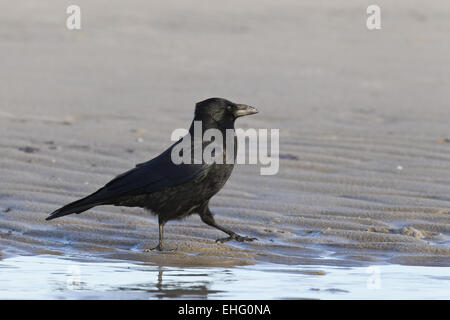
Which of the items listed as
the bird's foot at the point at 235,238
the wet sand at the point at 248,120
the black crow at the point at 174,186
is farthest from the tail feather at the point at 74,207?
the bird's foot at the point at 235,238

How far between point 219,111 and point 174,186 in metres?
0.61

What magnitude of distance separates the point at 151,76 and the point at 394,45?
13.6ft

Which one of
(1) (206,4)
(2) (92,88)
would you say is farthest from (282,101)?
(1) (206,4)

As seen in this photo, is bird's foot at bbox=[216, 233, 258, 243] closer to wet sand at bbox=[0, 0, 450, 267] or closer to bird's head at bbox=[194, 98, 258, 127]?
wet sand at bbox=[0, 0, 450, 267]

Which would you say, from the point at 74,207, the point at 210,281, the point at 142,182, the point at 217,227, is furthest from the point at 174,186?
the point at 210,281

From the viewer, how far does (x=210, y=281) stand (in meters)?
6.00

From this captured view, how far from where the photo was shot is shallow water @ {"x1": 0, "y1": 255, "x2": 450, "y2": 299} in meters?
5.66

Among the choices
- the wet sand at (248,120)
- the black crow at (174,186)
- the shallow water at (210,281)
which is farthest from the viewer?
the wet sand at (248,120)

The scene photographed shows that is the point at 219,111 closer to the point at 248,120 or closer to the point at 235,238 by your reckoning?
the point at 235,238

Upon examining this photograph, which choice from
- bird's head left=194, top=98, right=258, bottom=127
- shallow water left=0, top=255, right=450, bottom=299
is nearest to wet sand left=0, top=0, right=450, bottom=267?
shallow water left=0, top=255, right=450, bottom=299

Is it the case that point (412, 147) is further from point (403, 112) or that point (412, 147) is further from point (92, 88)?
point (92, 88)

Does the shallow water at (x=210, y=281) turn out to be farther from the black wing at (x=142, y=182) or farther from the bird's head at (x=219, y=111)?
the bird's head at (x=219, y=111)

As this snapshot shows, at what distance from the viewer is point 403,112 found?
463 inches

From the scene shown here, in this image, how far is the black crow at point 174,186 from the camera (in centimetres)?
669
